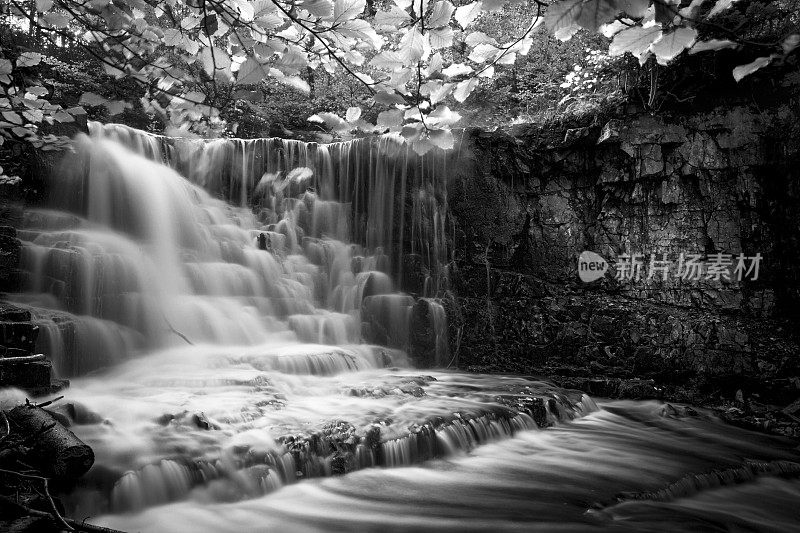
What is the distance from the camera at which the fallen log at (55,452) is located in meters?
3.23

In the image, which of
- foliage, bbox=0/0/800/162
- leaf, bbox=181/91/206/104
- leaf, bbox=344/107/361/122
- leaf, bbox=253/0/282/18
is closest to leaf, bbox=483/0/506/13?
foliage, bbox=0/0/800/162

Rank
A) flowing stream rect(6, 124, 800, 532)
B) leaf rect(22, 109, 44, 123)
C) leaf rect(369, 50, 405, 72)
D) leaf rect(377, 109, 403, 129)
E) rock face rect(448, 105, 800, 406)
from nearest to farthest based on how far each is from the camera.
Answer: leaf rect(369, 50, 405, 72), leaf rect(377, 109, 403, 129), leaf rect(22, 109, 44, 123), flowing stream rect(6, 124, 800, 532), rock face rect(448, 105, 800, 406)

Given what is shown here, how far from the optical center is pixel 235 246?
30.8 feet

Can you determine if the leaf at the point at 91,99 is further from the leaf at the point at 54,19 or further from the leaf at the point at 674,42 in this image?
the leaf at the point at 674,42

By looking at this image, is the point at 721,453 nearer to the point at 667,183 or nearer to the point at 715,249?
the point at 715,249

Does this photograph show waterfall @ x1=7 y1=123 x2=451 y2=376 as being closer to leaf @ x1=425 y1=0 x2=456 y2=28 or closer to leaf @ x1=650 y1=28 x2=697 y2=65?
leaf @ x1=425 y1=0 x2=456 y2=28

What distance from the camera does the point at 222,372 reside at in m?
6.21

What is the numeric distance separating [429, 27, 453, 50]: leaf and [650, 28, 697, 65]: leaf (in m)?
0.62

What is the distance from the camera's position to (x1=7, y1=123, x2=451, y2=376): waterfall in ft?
23.3

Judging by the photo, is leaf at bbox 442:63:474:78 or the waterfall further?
the waterfall

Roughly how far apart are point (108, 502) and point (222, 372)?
286 cm

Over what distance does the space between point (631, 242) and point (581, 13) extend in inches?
331

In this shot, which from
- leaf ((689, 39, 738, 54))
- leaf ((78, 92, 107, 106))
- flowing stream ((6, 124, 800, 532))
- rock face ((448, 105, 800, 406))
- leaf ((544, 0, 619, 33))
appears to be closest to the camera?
leaf ((544, 0, 619, 33))

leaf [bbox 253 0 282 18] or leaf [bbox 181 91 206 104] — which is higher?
leaf [bbox 253 0 282 18]
